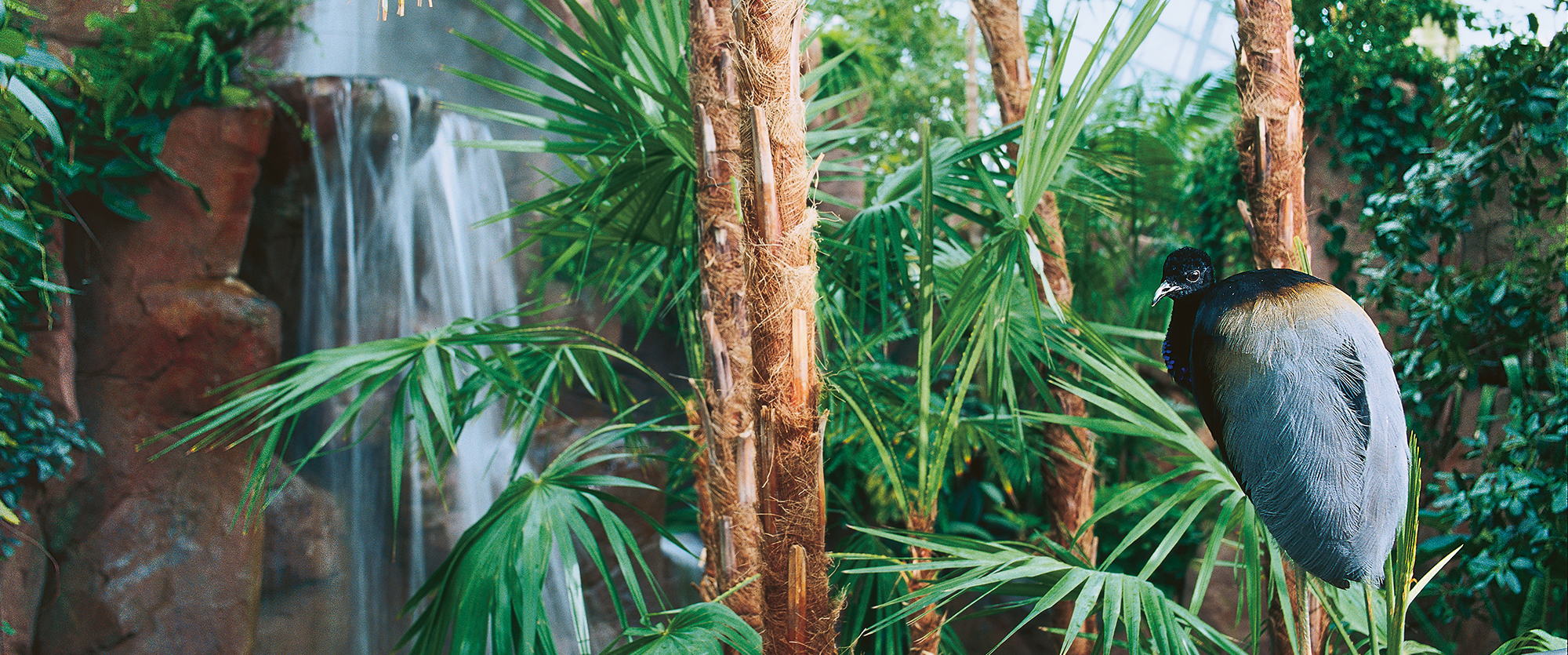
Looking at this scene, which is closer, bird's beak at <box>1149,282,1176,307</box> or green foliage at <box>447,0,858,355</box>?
bird's beak at <box>1149,282,1176,307</box>

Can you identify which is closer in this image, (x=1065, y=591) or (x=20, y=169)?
(x=1065, y=591)

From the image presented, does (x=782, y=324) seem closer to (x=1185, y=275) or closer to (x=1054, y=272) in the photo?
(x=1185, y=275)

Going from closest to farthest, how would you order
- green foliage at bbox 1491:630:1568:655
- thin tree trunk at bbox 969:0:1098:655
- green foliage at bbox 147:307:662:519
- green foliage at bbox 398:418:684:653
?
green foliage at bbox 1491:630:1568:655 < green foliage at bbox 398:418:684:653 < green foliage at bbox 147:307:662:519 < thin tree trunk at bbox 969:0:1098:655

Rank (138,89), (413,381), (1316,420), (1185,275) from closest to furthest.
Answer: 1. (1316,420)
2. (1185,275)
3. (413,381)
4. (138,89)

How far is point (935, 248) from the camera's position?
263 cm

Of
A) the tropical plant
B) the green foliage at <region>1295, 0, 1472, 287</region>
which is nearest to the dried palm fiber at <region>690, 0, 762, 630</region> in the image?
the tropical plant

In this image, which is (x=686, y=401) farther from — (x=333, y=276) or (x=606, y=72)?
(x=333, y=276)

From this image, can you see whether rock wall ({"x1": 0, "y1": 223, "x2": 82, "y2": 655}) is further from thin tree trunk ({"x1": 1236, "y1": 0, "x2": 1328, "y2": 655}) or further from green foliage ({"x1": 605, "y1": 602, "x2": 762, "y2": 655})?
thin tree trunk ({"x1": 1236, "y1": 0, "x2": 1328, "y2": 655})

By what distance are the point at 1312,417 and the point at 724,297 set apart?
3.43 ft

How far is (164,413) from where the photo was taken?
384 centimetres

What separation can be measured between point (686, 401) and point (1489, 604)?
2.76 m

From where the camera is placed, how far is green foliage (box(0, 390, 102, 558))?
10.6ft

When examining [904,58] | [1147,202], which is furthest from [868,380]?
[904,58]

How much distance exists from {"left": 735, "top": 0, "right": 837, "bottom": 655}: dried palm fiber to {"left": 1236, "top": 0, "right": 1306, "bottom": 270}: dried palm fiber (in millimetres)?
957
